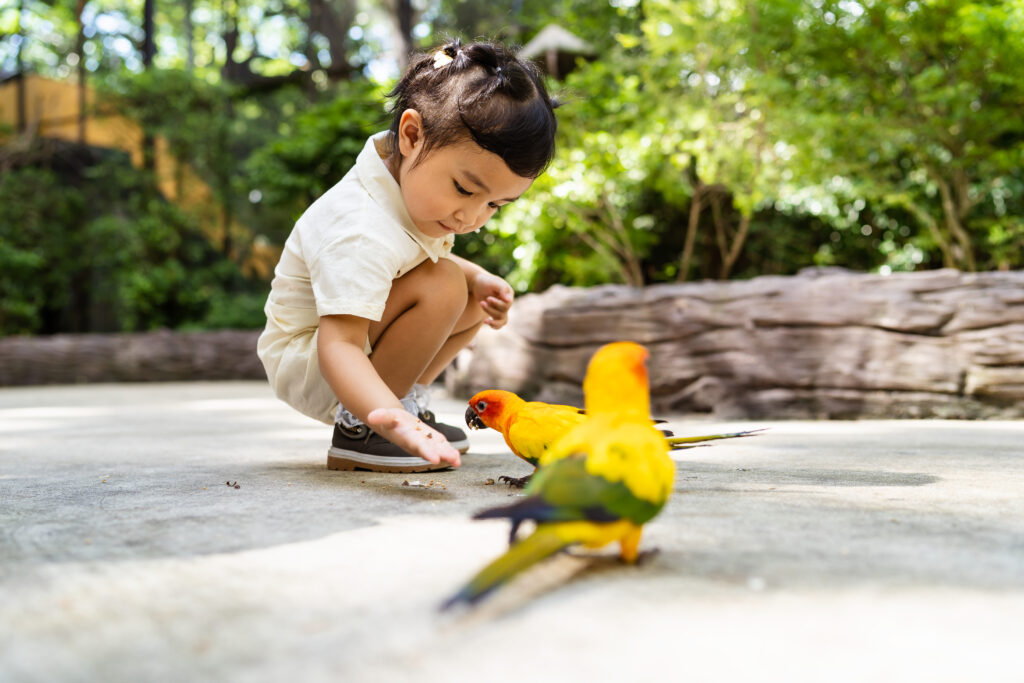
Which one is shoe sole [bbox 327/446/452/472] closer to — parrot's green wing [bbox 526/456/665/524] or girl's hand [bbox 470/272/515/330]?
girl's hand [bbox 470/272/515/330]

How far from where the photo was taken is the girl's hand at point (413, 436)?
4.39 ft

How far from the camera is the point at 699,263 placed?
6.95 meters

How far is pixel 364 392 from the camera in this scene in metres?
1.58

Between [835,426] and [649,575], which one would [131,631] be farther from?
[835,426]

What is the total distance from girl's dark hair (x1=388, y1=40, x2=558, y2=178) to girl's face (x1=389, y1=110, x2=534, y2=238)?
22mm

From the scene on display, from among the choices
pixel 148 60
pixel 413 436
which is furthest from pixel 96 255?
pixel 413 436

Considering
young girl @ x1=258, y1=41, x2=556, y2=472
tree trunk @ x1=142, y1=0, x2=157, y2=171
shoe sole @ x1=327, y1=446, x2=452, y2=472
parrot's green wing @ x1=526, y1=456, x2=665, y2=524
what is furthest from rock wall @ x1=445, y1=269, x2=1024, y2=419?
tree trunk @ x1=142, y1=0, x2=157, y2=171

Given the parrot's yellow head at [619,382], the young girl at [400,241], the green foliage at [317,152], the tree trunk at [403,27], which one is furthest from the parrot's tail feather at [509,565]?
the tree trunk at [403,27]

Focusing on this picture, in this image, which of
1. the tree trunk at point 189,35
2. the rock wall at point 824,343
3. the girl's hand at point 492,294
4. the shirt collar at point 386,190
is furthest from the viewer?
the tree trunk at point 189,35

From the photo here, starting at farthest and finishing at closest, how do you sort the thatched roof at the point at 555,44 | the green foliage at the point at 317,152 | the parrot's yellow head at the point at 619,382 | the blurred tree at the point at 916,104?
the green foliage at the point at 317,152 → the thatched roof at the point at 555,44 → the blurred tree at the point at 916,104 → the parrot's yellow head at the point at 619,382

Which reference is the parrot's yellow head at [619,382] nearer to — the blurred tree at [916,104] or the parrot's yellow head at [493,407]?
the parrot's yellow head at [493,407]

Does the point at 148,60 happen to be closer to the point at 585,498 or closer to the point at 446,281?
the point at 446,281

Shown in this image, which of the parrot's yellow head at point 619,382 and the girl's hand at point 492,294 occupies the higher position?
the girl's hand at point 492,294

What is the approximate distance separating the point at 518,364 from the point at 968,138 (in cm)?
326
